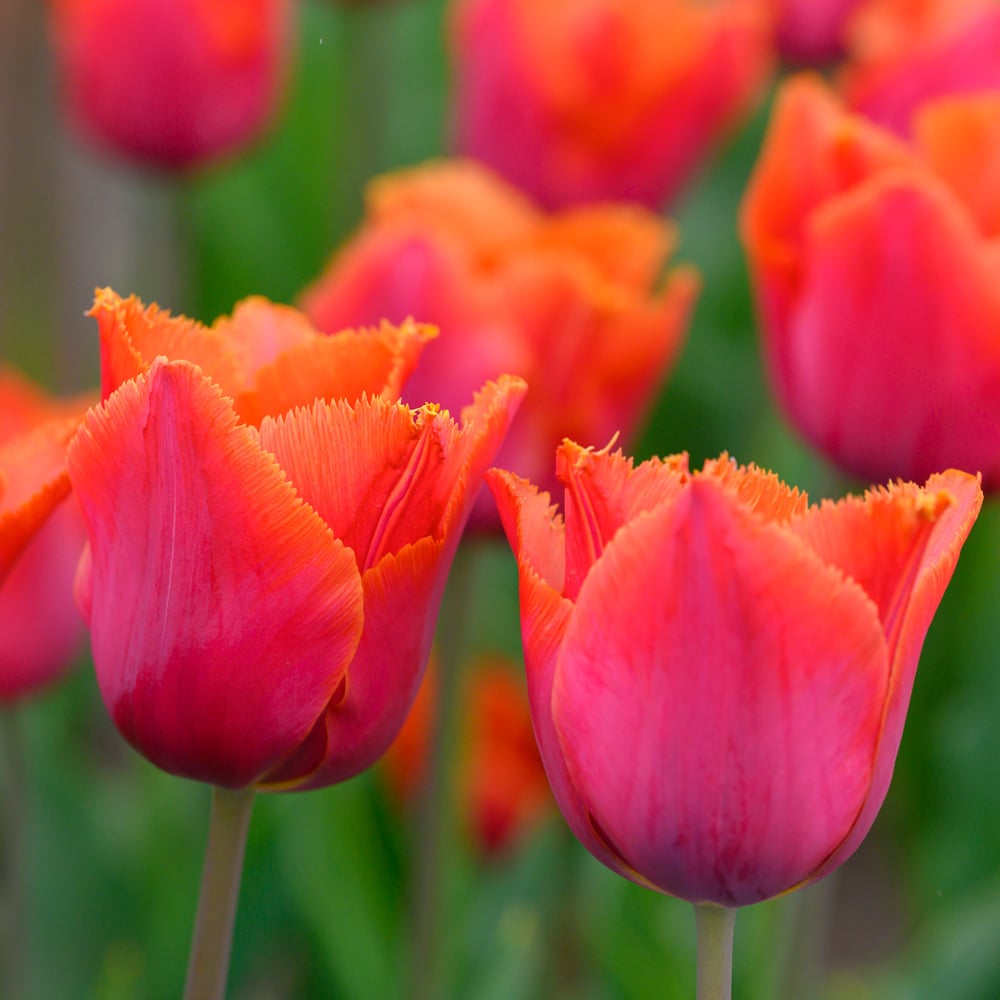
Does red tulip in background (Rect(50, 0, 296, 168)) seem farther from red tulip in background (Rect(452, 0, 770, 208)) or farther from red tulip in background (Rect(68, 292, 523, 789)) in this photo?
red tulip in background (Rect(68, 292, 523, 789))

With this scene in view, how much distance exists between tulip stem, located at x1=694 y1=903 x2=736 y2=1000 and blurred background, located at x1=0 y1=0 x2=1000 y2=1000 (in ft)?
0.67

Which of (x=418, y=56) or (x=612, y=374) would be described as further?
(x=418, y=56)

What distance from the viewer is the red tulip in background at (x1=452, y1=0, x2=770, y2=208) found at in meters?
0.62

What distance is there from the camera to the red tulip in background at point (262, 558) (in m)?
0.24

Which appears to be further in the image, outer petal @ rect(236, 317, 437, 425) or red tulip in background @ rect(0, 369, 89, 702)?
red tulip in background @ rect(0, 369, 89, 702)

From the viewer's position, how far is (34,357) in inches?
41.1

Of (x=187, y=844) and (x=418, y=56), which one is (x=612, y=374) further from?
(x=418, y=56)

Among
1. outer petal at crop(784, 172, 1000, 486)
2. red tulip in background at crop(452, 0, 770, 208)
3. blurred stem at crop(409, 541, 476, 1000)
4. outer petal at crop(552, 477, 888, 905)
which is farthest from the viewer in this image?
red tulip in background at crop(452, 0, 770, 208)

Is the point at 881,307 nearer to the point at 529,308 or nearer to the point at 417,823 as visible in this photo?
the point at 529,308

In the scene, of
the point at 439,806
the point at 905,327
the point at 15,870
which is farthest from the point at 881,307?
the point at 15,870

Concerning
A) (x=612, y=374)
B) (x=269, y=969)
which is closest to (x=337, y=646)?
(x=612, y=374)

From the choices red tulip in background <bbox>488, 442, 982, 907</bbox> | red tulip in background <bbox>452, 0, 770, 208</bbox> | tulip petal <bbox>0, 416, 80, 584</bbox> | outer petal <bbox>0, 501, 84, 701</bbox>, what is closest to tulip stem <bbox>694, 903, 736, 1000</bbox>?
red tulip in background <bbox>488, 442, 982, 907</bbox>

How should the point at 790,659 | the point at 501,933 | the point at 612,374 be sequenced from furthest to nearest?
the point at 501,933 → the point at 612,374 → the point at 790,659

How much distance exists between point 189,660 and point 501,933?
351 millimetres
